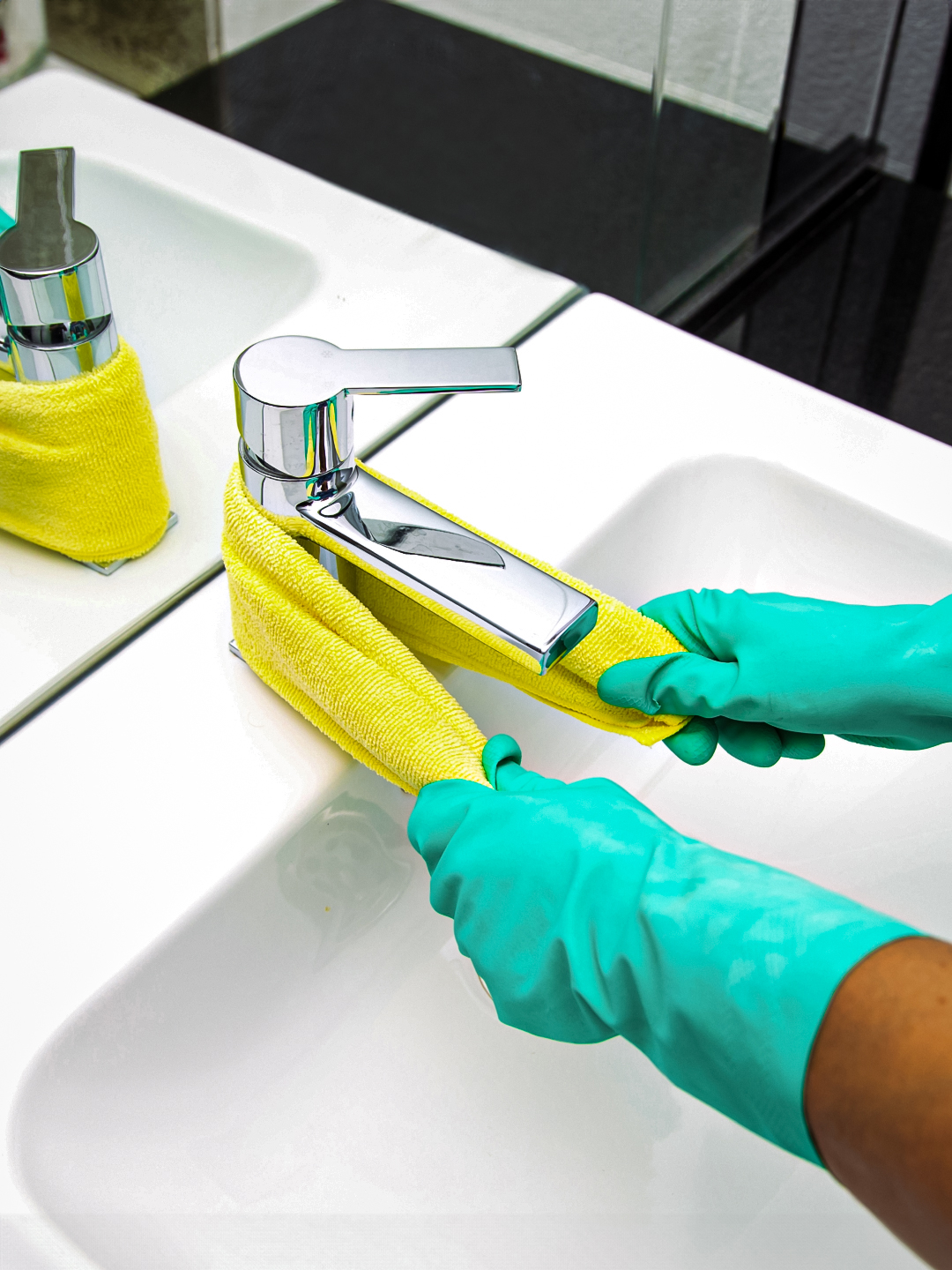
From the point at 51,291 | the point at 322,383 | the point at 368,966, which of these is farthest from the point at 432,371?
the point at 368,966

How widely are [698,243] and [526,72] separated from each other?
202 millimetres

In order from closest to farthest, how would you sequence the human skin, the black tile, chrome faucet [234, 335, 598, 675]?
the human skin → chrome faucet [234, 335, 598, 675] → the black tile

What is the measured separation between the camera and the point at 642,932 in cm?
39

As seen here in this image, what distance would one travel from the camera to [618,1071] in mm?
534

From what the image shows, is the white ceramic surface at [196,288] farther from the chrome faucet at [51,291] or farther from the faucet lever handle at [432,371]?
the faucet lever handle at [432,371]

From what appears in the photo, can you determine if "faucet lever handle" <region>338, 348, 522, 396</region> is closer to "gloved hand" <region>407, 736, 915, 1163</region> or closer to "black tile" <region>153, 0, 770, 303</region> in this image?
"gloved hand" <region>407, 736, 915, 1163</region>

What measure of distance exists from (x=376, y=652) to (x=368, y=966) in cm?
16

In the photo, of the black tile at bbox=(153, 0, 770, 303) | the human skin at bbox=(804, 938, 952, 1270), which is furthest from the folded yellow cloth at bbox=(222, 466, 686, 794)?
the black tile at bbox=(153, 0, 770, 303)

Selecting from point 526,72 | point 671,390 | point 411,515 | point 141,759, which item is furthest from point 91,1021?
point 526,72

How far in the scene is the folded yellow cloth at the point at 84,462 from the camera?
1.60 ft

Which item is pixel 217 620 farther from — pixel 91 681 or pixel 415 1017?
pixel 415 1017

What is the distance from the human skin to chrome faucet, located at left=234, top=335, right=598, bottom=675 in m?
0.15

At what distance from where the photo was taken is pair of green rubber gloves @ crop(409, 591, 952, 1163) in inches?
14.0

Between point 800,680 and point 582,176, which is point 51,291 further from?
point 582,176
